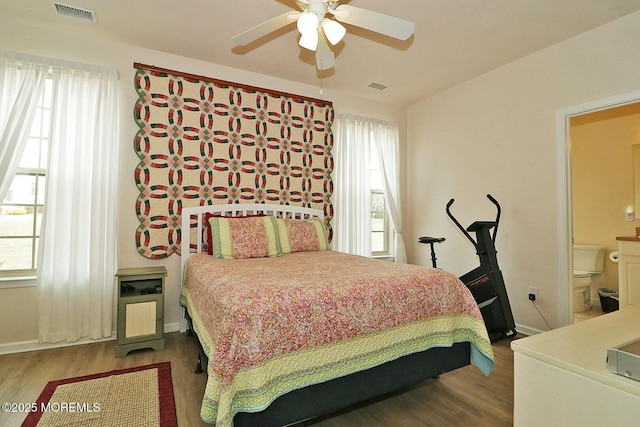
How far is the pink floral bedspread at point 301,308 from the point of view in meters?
1.37

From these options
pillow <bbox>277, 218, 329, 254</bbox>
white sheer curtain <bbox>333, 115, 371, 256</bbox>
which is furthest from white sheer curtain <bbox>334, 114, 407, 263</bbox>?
pillow <bbox>277, 218, 329, 254</bbox>

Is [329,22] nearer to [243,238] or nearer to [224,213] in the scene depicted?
[243,238]

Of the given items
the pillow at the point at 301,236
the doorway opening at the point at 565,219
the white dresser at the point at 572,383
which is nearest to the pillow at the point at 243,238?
the pillow at the point at 301,236

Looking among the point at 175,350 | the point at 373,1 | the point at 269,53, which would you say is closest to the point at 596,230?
the point at 373,1

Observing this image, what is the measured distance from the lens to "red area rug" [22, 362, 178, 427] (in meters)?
1.73

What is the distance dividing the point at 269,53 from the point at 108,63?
1515 millimetres

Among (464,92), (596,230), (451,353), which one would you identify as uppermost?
(464,92)

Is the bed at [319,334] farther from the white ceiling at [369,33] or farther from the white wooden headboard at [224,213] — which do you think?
the white ceiling at [369,33]

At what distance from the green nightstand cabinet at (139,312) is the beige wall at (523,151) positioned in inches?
131

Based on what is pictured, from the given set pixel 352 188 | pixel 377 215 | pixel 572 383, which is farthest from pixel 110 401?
pixel 377 215

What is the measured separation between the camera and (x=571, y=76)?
9.50 ft

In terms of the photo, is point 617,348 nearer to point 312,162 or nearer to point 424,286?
point 424,286

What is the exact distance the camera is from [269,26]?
82.1 inches

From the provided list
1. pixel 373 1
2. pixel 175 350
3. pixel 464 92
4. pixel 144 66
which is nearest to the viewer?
pixel 373 1
